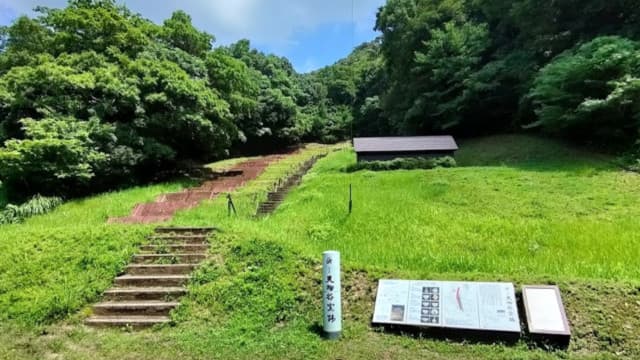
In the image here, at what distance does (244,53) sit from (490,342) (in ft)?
156

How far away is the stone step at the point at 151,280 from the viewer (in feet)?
26.3

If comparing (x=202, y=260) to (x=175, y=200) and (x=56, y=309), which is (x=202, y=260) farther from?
(x=175, y=200)

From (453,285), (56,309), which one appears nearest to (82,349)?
(56,309)

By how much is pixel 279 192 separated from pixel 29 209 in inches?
372

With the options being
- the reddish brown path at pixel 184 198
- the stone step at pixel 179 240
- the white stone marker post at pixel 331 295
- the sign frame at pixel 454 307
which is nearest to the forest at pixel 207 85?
the reddish brown path at pixel 184 198

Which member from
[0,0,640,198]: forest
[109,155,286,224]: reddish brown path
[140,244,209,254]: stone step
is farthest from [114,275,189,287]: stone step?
[0,0,640,198]: forest

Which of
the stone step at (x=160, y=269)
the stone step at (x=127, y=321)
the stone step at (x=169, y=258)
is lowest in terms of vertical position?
the stone step at (x=127, y=321)

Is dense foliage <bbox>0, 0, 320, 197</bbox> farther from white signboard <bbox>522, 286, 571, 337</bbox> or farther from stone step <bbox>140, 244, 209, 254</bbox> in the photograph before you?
white signboard <bbox>522, 286, 571, 337</bbox>

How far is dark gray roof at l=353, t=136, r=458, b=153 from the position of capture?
22.4 metres

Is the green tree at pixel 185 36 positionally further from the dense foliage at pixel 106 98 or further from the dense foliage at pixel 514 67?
the dense foliage at pixel 514 67

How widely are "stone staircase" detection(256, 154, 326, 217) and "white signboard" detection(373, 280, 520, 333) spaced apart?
30.0ft

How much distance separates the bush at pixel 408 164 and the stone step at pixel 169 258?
14.4 meters

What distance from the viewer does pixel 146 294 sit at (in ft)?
25.5

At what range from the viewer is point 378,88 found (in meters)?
50.5
